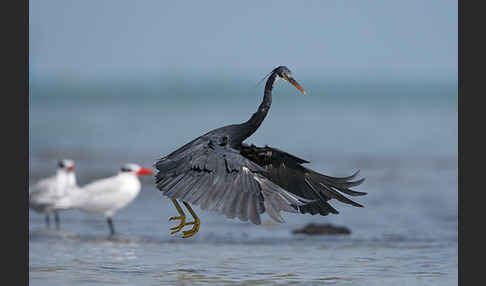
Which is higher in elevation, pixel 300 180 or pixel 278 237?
pixel 300 180

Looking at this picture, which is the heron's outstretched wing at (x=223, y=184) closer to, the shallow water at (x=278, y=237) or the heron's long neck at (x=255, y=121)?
the heron's long neck at (x=255, y=121)

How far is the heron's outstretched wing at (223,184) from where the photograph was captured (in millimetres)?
6449

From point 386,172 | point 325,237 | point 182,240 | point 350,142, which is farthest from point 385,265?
point 350,142

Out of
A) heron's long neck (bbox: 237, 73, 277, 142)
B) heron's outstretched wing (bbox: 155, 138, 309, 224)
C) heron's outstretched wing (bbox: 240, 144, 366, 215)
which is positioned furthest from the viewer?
heron's outstretched wing (bbox: 240, 144, 366, 215)

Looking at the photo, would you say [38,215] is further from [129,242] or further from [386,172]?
[386,172]

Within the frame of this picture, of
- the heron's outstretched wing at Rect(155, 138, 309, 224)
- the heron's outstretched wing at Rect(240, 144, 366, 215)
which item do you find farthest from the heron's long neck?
the heron's outstretched wing at Rect(155, 138, 309, 224)

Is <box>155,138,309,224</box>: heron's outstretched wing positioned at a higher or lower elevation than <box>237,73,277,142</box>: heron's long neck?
lower

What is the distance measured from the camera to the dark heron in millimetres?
6500

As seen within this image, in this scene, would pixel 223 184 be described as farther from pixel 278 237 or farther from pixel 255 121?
pixel 278 237

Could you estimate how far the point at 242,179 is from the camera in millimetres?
6707

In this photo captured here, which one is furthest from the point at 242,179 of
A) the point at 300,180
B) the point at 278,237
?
the point at 278,237

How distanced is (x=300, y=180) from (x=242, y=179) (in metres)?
1.66

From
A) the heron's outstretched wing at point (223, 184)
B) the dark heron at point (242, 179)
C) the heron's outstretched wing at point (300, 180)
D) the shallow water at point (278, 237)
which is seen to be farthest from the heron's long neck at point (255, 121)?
the shallow water at point (278, 237)

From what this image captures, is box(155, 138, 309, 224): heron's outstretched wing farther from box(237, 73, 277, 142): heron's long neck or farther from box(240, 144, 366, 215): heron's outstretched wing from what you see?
box(240, 144, 366, 215): heron's outstretched wing
